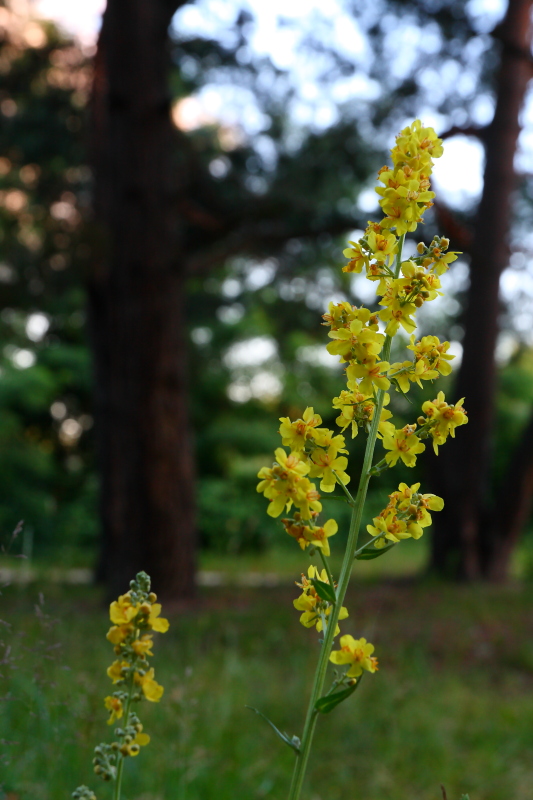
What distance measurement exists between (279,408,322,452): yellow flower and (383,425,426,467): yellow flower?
0.10 m

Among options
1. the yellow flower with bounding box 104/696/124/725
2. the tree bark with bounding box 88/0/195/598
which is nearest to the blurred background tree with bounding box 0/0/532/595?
the tree bark with bounding box 88/0/195/598

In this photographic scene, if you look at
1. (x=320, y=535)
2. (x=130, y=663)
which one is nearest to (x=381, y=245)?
(x=320, y=535)

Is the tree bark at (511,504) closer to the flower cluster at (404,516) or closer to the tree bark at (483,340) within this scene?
the tree bark at (483,340)

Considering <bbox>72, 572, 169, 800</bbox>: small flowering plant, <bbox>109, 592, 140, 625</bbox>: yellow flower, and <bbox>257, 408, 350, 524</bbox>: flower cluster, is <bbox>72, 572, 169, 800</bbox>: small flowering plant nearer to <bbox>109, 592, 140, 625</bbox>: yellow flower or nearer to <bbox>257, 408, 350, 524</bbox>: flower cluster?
<bbox>109, 592, 140, 625</bbox>: yellow flower

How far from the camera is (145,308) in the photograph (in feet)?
16.5

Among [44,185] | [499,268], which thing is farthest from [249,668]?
[44,185]

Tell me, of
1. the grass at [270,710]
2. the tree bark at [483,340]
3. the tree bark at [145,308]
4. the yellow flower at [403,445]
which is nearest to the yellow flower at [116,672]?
the grass at [270,710]

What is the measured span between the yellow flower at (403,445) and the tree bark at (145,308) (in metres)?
4.08

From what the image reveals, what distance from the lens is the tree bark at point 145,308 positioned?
195 inches

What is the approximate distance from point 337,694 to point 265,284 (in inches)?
343

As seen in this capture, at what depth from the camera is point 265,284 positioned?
931 centimetres

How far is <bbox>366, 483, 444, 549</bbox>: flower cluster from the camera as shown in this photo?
87 centimetres

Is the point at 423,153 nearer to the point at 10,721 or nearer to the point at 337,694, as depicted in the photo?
the point at 337,694

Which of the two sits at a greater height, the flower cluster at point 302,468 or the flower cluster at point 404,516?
the flower cluster at point 302,468
